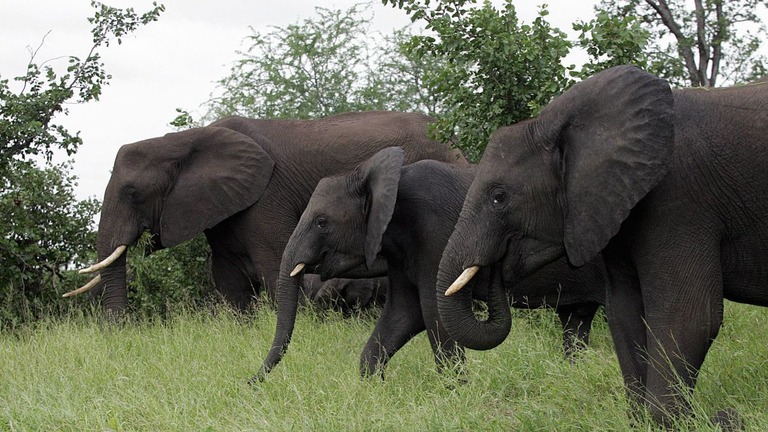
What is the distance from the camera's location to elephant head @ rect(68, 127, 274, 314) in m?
9.50

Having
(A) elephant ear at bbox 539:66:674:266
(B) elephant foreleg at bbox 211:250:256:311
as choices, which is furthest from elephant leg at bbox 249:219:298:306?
(A) elephant ear at bbox 539:66:674:266

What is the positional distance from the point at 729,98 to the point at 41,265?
779 centimetres

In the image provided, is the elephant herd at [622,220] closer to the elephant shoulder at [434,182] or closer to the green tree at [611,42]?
the elephant shoulder at [434,182]

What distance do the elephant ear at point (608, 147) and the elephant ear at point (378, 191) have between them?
173cm

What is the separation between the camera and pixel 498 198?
5066mm

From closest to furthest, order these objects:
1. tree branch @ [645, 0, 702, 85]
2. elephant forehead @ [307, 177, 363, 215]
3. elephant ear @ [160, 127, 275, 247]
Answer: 1. elephant forehead @ [307, 177, 363, 215]
2. elephant ear @ [160, 127, 275, 247]
3. tree branch @ [645, 0, 702, 85]

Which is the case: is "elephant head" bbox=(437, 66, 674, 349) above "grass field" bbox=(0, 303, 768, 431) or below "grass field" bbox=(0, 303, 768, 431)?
above

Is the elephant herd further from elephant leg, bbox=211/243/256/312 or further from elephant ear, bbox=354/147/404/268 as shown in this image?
elephant leg, bbox=211/243/256/312

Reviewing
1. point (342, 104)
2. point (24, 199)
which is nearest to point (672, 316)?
point (24, 199)

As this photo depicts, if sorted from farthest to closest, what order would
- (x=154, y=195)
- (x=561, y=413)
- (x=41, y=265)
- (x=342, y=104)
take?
1. (x=342, y=104)
2. (x=41, y=265)
3. (x=154, y=195)
4. (x=561, y=413)

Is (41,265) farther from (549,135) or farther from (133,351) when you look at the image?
(549,135)

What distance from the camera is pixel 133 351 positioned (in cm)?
802

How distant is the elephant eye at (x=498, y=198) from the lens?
505 cm


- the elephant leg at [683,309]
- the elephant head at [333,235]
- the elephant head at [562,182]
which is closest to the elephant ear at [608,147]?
the elephant head at [562,182]
